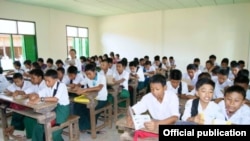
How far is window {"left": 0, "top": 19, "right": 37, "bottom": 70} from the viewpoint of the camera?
21.8ft

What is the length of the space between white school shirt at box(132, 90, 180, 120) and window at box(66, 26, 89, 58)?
7.35 metres

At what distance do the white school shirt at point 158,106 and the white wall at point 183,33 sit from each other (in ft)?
21.8

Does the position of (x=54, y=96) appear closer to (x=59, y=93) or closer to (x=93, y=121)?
(x=59, y=93)

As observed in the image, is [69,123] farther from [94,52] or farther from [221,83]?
[94,52]

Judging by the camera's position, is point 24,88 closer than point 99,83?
Yes

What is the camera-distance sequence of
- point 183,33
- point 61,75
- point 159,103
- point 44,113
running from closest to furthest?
1. point 159,103
2. point 44,113
3. point 61,75
4. point 183,33

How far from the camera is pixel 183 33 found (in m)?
8.47

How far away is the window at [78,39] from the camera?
9.07m

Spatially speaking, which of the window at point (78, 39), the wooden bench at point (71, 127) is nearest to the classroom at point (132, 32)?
the window at point (78, 39)

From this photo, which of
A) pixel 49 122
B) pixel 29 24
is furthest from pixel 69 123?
pixel 29 24

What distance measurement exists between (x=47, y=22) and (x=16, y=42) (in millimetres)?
1445

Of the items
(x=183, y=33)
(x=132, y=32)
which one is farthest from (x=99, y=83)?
(x=132, y=32)

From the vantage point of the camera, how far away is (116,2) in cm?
694

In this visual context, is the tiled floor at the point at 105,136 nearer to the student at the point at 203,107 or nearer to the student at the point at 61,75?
the student at the point at 61,75
